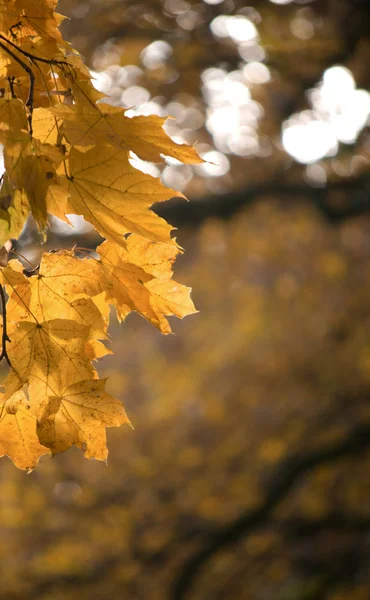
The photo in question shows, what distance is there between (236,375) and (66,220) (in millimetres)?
4663

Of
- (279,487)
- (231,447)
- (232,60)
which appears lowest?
(231,447)

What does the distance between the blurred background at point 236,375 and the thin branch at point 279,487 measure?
14 mm

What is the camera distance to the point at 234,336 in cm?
563

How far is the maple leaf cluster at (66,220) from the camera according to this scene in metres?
0.80

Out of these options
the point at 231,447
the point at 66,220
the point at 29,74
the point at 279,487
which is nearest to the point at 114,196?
the point at 66,220

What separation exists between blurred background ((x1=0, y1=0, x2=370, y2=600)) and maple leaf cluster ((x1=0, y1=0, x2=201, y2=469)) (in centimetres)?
321

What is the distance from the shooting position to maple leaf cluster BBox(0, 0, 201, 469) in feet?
2.63

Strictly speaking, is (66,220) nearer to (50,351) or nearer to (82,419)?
(50,351)

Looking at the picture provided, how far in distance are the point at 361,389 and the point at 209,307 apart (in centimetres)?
180

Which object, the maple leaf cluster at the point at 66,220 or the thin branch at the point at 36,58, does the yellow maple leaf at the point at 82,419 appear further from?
the thin branch at the point at 36,58

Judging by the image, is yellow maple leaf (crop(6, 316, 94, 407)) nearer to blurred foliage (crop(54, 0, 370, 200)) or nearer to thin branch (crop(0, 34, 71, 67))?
thin branch (crop(0, 34, 71, 67))

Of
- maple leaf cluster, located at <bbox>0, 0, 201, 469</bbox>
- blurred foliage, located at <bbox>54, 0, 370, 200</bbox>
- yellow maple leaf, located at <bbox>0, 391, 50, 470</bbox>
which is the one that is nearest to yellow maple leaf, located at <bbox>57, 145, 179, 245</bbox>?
maple leaf cluster, located at <bbox>0, 0, 201, 469</bbox>

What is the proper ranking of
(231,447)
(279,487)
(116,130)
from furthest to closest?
(231,447) → (279,487) → (116,130)

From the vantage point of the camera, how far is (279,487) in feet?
13.5
